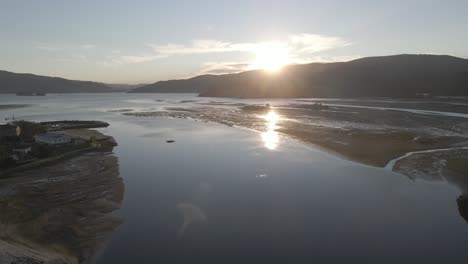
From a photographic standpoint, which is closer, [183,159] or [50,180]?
[50,180]

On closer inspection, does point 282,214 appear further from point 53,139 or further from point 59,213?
point 53,139

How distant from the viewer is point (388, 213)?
74.3ft

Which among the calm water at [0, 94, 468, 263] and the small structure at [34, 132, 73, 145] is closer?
the calm water at [0, 94, 468, 263]

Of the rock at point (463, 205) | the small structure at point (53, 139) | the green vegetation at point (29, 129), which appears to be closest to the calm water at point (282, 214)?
the rock at point (463, 205)

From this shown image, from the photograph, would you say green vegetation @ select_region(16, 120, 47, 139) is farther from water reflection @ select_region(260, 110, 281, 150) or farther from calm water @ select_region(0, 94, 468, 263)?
water reflection @ select_region(260, 110, 281, 150)

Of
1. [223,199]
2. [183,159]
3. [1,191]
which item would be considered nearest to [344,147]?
[183,159]

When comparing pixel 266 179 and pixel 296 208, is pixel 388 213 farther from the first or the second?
pixel 266 179

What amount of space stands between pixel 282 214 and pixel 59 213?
50.9 ft

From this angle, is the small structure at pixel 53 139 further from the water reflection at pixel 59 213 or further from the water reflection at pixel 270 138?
the water reflection at pixel 270 138

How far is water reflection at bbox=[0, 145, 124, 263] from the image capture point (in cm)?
1730

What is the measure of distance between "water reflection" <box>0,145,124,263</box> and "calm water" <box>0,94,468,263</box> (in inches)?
48.1

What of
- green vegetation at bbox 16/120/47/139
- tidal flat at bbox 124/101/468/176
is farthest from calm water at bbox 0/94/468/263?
green vegetation at bbox 16/120/47/139

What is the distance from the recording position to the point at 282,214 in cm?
2277

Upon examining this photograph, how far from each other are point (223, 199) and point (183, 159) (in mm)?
15603
